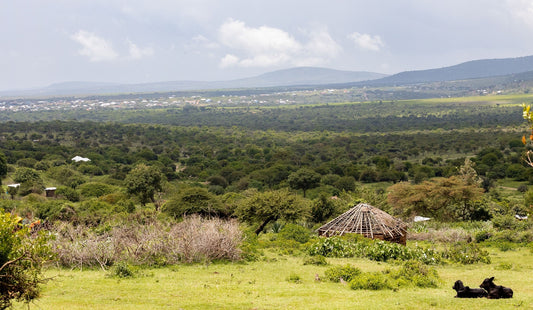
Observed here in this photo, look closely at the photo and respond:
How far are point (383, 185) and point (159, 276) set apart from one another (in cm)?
5092

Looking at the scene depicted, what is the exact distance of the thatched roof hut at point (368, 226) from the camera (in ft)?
77.9

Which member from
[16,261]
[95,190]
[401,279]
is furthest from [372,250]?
[95,190]

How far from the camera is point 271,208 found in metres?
28.9

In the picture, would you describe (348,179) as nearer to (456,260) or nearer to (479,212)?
(479,212)

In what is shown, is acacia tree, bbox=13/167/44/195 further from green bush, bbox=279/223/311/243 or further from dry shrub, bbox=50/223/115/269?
dry shrub, bbox=50/223/115/269

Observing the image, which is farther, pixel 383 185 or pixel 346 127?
pixel 346 127

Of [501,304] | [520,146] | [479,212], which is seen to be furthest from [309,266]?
[520,146]

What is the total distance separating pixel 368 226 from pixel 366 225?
12 cm

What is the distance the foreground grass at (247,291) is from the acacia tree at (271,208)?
11.6 m

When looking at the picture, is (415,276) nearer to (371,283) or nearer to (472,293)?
(371,283)

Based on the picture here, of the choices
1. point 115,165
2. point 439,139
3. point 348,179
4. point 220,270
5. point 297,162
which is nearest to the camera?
point 220,270

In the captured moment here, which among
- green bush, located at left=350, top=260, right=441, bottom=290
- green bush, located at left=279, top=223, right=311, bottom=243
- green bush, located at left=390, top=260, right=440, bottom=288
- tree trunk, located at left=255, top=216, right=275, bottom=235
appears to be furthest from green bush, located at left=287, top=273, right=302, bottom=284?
tree trunk, located at left=255, top=216, right=275, bottom=235

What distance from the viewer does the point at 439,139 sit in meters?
103

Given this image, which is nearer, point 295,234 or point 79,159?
point 295,234
